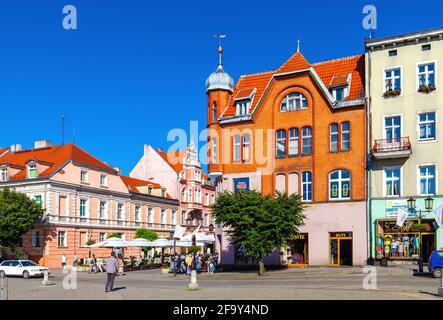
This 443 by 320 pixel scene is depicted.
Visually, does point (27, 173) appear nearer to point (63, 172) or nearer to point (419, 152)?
point (63, 172)

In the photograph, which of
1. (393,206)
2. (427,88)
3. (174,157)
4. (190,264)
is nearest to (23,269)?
(190,264)

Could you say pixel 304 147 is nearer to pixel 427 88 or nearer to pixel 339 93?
pixel 339 93

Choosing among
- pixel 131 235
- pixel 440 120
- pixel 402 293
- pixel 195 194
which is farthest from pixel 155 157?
pixel 402 293

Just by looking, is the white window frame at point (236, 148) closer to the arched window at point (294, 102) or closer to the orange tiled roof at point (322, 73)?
the orange tiled roof at point (322, 73)

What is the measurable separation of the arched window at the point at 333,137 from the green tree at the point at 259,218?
6877 millimetres

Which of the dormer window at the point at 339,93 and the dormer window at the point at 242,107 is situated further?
the dormer window at the point at 242,107

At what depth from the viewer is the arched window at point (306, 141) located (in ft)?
147

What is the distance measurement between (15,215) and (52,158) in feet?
34.5

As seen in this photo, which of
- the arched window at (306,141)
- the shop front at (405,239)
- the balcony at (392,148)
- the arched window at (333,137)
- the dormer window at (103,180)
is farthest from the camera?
the dormer window at (103,180)

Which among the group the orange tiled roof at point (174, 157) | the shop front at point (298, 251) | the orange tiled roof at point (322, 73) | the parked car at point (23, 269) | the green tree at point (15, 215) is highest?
the orange tiled roof at point (322, 73)

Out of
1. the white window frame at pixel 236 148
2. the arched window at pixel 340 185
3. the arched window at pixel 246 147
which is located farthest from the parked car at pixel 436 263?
the white window frame at pixel 236 148

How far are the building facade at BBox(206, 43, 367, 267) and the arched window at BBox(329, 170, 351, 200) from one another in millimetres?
73

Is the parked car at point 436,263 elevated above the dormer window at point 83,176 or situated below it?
below

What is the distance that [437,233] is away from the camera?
38656 mm
